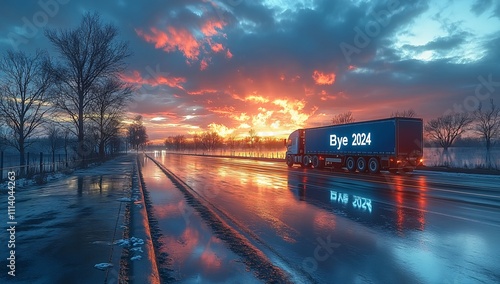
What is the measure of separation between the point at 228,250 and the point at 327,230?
248 centimetres

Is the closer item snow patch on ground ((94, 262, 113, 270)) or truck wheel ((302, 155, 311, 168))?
snow patch on ground ((94, 262, 113, 270))

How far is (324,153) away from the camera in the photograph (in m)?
30.0

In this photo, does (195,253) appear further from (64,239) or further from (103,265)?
(64,239)

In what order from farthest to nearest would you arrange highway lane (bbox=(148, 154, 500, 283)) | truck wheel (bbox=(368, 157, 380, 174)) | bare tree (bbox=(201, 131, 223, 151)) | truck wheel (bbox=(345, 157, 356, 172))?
bare tree (bbox=(201, 131, 223, 151)), truck wheel (bbox=(345, 157, 356, 172)), truck wheel (bbox=(368, 157, 380, 174)), highway lane (bbox=(148, 154, 500, 283))

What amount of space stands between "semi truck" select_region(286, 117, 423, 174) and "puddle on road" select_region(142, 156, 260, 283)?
18.1 m

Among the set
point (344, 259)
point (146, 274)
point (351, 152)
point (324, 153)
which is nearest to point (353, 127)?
point (351, 152)

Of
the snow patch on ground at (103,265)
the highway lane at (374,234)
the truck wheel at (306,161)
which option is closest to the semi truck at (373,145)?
the truck wheel at (306,161)

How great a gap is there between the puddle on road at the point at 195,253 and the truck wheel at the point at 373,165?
60.2ft

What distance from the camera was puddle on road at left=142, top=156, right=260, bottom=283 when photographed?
14.9 feet

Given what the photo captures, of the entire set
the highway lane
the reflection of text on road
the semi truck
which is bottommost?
the reflection of text on road

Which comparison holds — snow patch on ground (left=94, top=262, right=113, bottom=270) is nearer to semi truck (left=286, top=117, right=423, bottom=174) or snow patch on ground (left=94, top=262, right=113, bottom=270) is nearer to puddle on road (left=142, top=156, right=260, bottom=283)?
puddle on road (left=142, top=156, right=260, bottom=283)

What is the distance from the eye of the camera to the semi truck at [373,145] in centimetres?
2305

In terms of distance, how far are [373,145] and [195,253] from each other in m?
21.3

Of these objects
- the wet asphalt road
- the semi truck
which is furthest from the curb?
the semi truck
